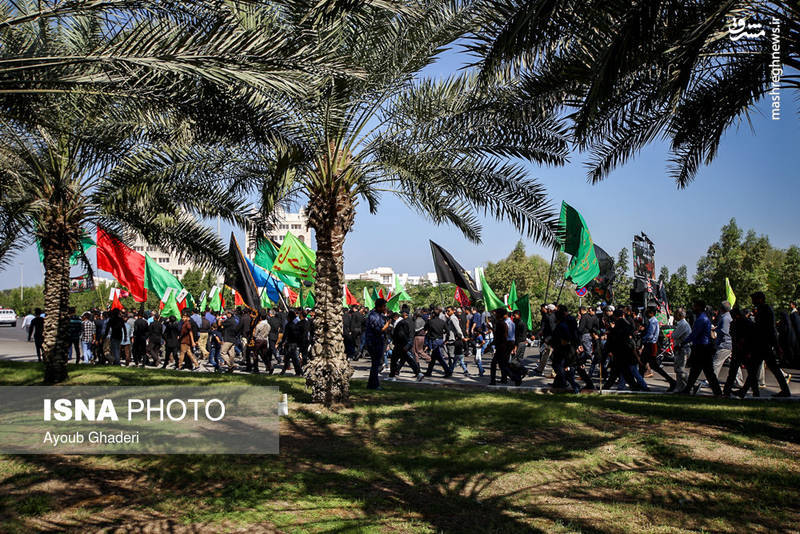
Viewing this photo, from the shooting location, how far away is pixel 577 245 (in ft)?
40.6

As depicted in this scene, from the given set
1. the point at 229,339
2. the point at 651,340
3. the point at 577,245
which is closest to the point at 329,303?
the point at 577,245

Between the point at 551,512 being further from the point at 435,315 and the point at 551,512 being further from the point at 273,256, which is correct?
the point at 273,256

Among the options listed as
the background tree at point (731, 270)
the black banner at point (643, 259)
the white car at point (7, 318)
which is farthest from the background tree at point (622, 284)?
the white car at point (7, 318)

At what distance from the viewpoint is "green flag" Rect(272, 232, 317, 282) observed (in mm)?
15453

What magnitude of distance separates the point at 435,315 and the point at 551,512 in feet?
32.6

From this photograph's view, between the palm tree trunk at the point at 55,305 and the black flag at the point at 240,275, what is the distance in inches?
130

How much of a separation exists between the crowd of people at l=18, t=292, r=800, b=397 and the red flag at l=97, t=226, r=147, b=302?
1410 mm

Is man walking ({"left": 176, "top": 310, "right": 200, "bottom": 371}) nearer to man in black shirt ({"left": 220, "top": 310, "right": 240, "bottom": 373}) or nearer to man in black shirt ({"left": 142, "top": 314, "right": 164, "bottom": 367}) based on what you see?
man in black shirt ({"left": 220, "top": 310, "right": 240, "bottom": 373})

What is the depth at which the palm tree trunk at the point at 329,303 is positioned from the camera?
29.9ft

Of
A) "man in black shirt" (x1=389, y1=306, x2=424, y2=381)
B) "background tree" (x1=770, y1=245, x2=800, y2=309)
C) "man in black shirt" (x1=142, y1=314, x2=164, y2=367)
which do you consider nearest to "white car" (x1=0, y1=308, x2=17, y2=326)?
"man in black shirt" (x1=142, y1=314, x2=164, y2=367)

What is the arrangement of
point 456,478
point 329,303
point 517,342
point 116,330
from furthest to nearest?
point 116,330 → point 517,342 → point 329,303 → point 456,478

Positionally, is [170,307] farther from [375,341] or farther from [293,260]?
[375,341]

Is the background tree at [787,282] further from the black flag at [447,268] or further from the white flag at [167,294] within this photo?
the white flag at [167,294]

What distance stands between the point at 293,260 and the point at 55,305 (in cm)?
560
